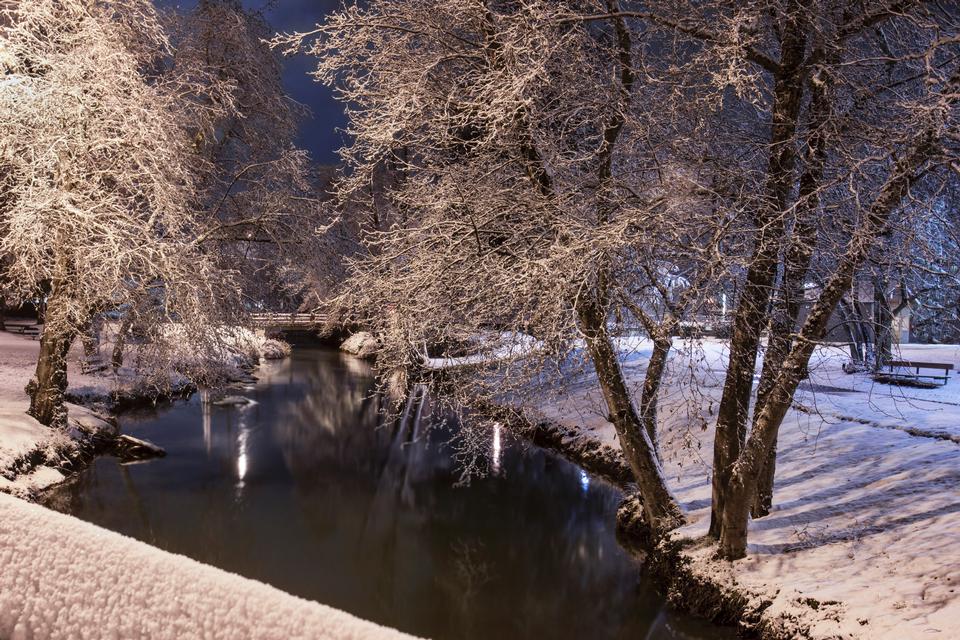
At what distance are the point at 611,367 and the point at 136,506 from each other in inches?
316

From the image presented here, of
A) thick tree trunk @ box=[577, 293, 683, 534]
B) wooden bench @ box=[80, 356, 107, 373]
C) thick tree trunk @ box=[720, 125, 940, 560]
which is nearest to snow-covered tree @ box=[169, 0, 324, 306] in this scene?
wooden bench @ box=[80, 356, 107, 373]

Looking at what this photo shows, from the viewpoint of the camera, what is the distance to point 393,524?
38.1ft

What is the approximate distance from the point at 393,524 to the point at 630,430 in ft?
16.4

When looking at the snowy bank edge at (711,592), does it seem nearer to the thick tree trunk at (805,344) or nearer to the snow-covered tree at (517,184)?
the thick tree trunk at (805,344)

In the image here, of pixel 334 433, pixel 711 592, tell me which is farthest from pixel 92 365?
pixel 711 592

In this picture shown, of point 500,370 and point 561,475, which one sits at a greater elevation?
point 500,370

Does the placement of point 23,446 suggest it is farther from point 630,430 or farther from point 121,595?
point 121,595

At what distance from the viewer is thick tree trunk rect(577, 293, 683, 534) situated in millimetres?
7723

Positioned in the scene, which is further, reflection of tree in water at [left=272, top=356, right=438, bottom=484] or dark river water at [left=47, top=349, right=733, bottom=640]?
reflection of tree in water at [left=272, top=356, right=438, bottom=484]

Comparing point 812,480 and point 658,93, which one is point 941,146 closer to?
point 658,93

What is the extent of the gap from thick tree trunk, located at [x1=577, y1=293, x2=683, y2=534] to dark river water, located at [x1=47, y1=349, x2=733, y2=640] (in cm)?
98

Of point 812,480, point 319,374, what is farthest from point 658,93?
point 319,374

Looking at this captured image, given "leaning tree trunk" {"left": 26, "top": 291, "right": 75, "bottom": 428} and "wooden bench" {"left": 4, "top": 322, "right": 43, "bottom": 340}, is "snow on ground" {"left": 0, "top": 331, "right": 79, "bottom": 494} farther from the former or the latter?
"wooden bench" {"left": 4, "top": 322, "right": 43, "bottom": 340}

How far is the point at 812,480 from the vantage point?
386 inches
